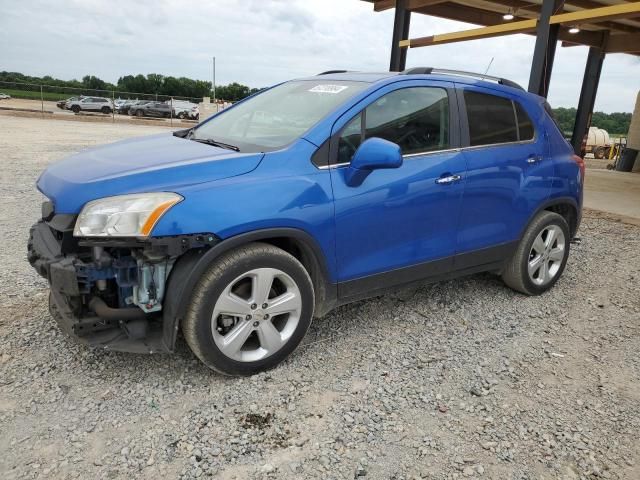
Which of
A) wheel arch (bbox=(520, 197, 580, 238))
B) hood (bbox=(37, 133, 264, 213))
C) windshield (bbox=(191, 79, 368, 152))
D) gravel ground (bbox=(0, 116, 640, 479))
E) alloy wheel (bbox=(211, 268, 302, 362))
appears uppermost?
windshield (bbox=(191, 79, 368, 152))

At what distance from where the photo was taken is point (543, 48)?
914 cm

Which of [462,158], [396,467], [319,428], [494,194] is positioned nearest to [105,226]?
[319,428]

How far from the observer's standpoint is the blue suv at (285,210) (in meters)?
2.44

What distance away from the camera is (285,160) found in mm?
2773

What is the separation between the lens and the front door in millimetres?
2957

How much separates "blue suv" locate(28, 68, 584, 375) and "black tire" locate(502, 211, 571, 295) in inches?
1.1

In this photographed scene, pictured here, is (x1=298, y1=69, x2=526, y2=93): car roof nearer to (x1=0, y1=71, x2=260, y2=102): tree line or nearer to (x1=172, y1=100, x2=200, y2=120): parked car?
(x1=172, y1=100, x2=200, y2=120): parked car

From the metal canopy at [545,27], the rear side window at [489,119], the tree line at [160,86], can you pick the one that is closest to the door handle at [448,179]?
the rear side window at [489,119]

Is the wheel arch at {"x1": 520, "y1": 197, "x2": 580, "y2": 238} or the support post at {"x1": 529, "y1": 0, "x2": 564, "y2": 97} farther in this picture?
the support post at {"x1": 529, "y1": 0, "x2": 564, "y2": 97}

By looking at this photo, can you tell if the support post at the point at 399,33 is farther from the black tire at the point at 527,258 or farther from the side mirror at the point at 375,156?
the side mirror at the point at 375,156

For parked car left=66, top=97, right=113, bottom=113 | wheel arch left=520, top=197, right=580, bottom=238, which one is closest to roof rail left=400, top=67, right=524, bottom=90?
wheel arch left=520, top=197, right=580, bottom=238

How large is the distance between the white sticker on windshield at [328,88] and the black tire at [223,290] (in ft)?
4.15

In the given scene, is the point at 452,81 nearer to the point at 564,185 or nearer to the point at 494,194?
the point at 494,194

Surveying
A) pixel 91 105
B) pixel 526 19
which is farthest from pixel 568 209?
pixel 91 105
